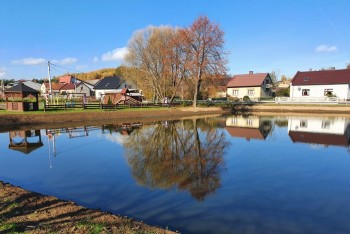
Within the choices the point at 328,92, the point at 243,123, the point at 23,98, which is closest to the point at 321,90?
the point at 328,92

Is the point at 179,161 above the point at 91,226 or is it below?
below

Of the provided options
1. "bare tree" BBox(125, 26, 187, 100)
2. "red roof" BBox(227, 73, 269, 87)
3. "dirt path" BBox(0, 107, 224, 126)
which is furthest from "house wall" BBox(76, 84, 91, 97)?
"dirt path" BBox(0, 107, 224, 126)

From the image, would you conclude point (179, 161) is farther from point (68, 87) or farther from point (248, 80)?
point (68, 87)

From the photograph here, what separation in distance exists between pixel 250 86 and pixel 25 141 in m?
53.0

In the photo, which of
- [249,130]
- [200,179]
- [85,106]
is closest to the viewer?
[200,179]

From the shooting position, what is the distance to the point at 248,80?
63812 millimetres

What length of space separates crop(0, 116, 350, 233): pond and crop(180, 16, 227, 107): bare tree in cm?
2453

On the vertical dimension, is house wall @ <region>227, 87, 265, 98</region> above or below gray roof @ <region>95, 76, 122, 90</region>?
below

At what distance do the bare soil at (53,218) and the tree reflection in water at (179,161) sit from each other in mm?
2776

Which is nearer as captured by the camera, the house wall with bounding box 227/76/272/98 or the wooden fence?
the wooden fence

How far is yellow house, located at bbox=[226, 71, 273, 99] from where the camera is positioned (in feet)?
201

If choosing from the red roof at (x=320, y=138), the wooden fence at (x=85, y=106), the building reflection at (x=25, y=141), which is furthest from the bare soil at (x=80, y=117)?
the red roof at (x=320, y=138)

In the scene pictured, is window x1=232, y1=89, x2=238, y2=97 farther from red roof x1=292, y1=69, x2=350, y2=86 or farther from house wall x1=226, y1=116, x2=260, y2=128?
house wall x1=226, y1=116, x2=260, y2=128

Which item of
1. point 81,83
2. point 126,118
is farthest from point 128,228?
point 81,83
